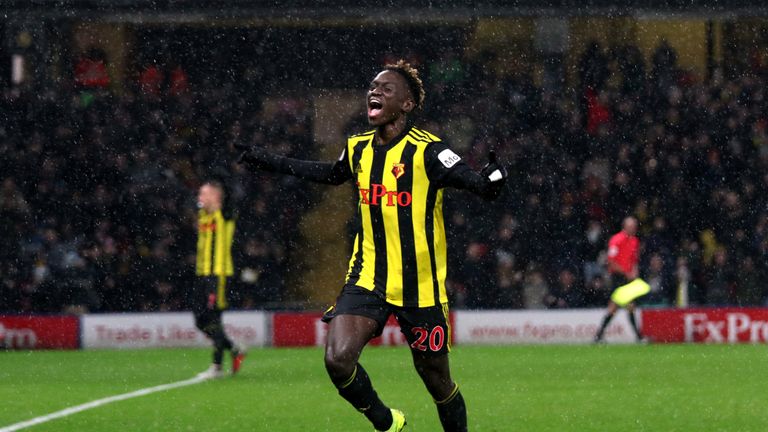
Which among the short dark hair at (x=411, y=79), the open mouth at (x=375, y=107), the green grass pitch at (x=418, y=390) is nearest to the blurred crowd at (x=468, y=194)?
the green grass pitch at (x=418, y=390)

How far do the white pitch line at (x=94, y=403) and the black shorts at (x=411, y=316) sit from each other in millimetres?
3244

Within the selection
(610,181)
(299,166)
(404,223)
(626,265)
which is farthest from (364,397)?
(610,181)

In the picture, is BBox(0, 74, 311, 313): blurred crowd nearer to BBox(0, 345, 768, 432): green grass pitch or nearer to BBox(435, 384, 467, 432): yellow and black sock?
BBox(0, 345, 768, 432): green grass pitch

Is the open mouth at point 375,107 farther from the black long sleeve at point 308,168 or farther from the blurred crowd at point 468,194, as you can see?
the blurred crowd at point 468,194

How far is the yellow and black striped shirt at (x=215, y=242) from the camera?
551 inches

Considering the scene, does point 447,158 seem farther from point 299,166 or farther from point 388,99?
point 299,166

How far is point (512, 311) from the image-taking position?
20.8m

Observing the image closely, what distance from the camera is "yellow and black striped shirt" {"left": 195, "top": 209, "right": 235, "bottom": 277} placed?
14008 mm

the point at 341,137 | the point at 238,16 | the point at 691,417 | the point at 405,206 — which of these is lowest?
the point at 691,417

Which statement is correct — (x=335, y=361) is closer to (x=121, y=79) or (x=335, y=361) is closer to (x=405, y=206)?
(x=405, y=206)

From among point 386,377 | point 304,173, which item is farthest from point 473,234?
point 304,173

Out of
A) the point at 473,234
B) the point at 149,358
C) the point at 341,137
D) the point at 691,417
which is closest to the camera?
the point at 691,417

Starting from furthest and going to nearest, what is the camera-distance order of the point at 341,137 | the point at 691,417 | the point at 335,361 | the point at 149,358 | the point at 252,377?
1. the point at 341,137
2. the point at 149,358
3. the point at 252,377
4. the point at 691,417
5. the point at 335,361

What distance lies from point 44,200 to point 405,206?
1725 centimetres
